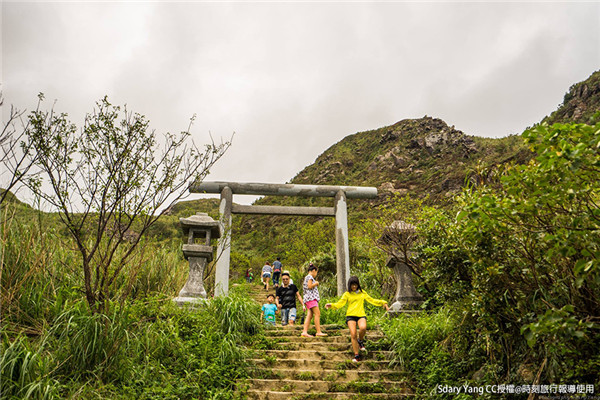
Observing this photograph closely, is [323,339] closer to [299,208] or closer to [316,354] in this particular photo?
[316,354]

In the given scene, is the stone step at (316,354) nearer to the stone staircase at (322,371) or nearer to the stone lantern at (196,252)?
the stone staircase at (322,371)

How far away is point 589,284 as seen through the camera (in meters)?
3.27

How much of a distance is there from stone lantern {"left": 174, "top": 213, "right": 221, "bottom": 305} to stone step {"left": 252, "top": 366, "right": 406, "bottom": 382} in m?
2.11

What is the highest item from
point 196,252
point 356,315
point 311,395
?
point 196,252

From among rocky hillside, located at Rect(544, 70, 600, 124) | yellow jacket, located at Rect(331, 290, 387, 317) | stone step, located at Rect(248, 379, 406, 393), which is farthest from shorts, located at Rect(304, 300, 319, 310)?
rocky hillside, located at Rect(544, 70, 600, 124)

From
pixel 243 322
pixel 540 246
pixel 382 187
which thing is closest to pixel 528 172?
pixel 540 246

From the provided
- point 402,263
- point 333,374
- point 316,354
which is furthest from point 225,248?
point 333,374

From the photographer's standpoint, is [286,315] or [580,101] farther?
[580,101]

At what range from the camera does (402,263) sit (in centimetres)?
729

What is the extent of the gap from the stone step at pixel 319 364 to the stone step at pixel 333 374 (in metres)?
0.13

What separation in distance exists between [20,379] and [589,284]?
491 cm

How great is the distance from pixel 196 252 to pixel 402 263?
391 centimetres

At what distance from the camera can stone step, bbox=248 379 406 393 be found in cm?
453

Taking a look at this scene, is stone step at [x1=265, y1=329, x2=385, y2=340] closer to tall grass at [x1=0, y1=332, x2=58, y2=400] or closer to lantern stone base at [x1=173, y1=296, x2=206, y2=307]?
lantern stone base at [x1=173, y1=296, x2=206, y2=307]
